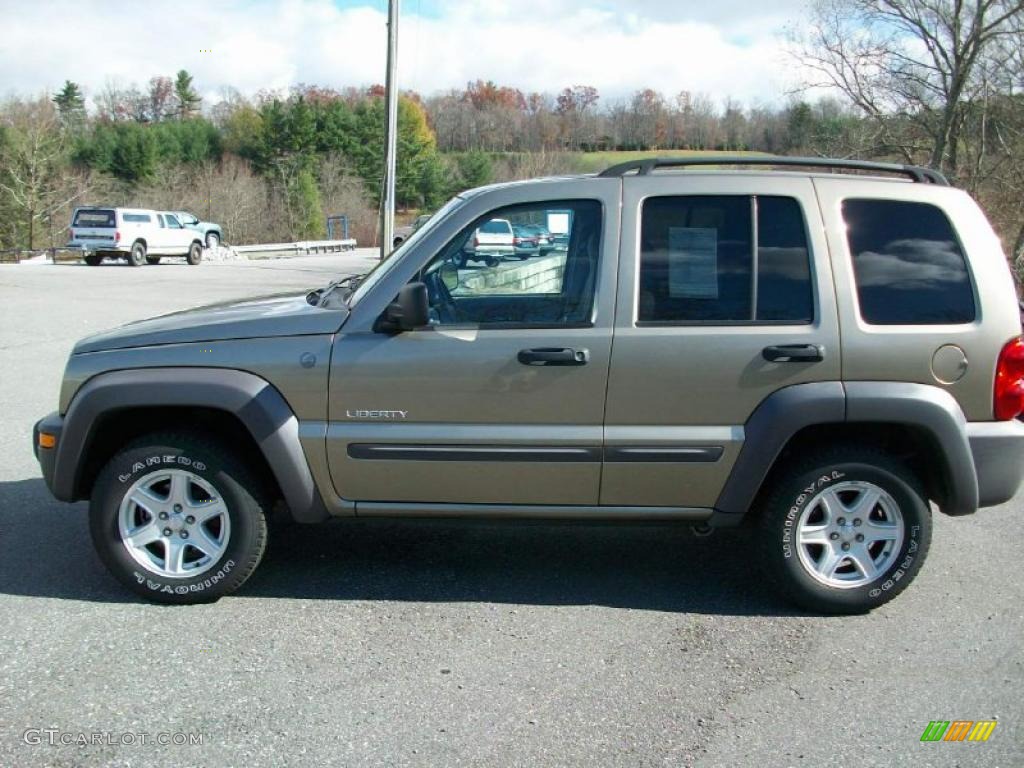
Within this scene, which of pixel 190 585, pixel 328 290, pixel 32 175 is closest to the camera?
pixel 190 585

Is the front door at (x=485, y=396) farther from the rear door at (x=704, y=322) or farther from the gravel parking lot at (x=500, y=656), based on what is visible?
the gravel parking lot at (x=500, y=656)

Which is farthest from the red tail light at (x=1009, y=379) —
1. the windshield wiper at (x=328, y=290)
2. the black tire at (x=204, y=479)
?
the black tire at (x=204, y=479)

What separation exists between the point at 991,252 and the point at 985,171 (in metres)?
18.0

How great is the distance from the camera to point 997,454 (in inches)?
160

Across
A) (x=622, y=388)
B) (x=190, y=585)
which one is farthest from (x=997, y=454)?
(x=190, y=585)

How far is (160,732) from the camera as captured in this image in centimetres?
319

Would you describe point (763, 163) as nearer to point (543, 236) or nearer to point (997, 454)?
point (543, 236)

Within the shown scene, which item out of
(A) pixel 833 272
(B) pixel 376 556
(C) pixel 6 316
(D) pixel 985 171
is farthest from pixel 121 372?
(D) pixel 985 171

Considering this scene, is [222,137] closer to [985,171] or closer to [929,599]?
[985,171]

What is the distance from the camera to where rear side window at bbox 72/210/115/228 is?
2964 centimetres

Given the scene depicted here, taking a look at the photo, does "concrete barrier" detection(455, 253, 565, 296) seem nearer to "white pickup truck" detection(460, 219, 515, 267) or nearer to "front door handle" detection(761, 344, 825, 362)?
"white pickup truck" detection(460, 219, 515, 267)

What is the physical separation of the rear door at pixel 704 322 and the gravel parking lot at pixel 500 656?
675 mm

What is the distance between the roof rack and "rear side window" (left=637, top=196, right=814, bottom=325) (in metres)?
0.22

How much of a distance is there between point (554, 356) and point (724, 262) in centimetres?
88
